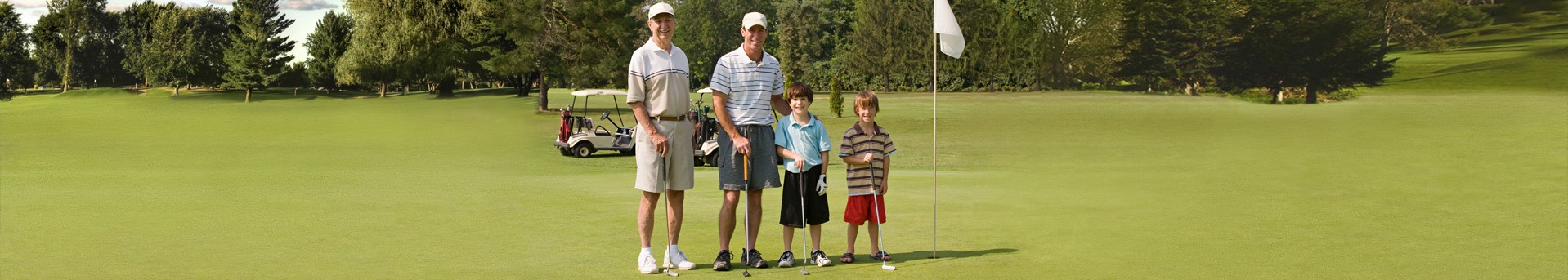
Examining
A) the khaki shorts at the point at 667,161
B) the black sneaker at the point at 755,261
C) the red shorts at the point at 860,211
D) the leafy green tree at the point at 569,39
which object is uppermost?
the leafy green tree at the point at 569,39

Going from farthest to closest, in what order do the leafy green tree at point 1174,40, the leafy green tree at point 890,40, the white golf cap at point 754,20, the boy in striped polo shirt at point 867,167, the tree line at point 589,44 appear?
the leafy green tree at point 890,40 → the leafy green tree at point 1174,40 → the tree line at point 589,44 → the boy in striped polo shirt at point 867,167 → the white golf cap at point 754,20

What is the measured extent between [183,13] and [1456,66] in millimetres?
34304

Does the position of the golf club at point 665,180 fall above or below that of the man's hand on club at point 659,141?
below

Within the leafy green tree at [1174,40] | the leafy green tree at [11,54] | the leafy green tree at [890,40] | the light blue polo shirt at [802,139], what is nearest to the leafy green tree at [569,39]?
the leafy green tree at [11,54]

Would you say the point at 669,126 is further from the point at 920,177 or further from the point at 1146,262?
the point at 920,177

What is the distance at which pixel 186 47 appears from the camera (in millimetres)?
38062

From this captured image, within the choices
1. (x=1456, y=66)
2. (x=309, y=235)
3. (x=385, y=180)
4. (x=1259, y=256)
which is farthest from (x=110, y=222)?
(x=1456, y=66)

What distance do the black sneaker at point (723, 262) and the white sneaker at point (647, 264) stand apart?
32 cm

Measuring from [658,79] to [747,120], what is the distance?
52cm

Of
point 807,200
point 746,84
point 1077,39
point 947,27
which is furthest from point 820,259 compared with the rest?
point 1077,39

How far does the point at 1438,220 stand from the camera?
980 centimetres

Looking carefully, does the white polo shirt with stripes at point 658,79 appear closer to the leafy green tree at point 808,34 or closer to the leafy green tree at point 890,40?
the leafy green tree at point 890,40

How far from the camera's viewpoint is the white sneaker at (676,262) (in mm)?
6785

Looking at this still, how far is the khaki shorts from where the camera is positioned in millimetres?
6605
